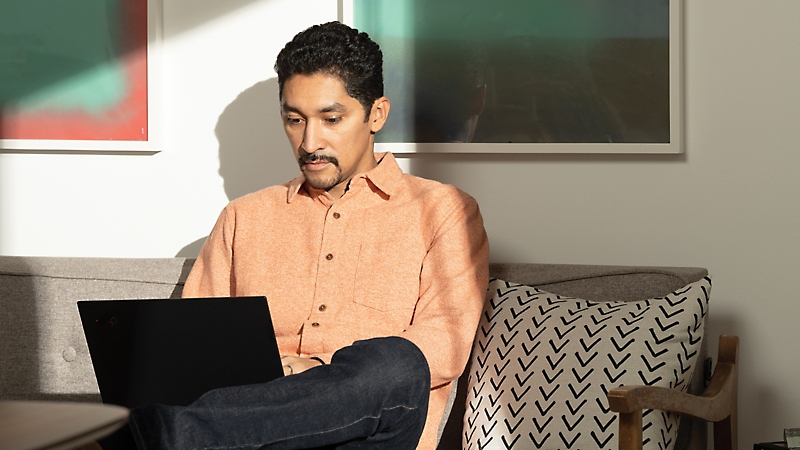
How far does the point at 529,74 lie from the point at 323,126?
0.63 m

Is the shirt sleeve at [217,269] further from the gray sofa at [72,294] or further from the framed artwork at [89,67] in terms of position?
the framed artwork at [89,67]

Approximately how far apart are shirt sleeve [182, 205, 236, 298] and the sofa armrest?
3.27ft

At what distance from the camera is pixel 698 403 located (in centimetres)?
183

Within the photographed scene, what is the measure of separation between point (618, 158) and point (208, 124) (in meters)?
1.15

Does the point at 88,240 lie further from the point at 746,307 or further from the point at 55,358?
the point at 746,307

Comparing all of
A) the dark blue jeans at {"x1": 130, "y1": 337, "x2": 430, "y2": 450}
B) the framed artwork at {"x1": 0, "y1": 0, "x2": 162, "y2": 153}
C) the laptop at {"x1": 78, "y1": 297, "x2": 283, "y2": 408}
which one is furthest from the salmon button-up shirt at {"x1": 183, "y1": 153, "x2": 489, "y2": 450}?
the framed artwork at {"x1": 0, "y1": 0, "x2": 162, "y2": 153}

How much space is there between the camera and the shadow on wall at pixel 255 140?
2.63 metres

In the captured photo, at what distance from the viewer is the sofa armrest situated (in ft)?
5.36

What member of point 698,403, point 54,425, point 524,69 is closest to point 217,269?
point 524,69

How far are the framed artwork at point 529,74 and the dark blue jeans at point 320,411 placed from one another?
0.90 m

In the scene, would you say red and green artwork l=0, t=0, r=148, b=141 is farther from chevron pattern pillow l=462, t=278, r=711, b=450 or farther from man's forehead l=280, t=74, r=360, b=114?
chevron pattern pillow l=462, t=278, r=711, b=450

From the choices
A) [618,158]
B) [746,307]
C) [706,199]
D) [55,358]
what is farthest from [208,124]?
[746,307]

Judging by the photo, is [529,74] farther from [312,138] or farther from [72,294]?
[72,294]

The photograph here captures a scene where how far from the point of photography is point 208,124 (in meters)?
2.64
